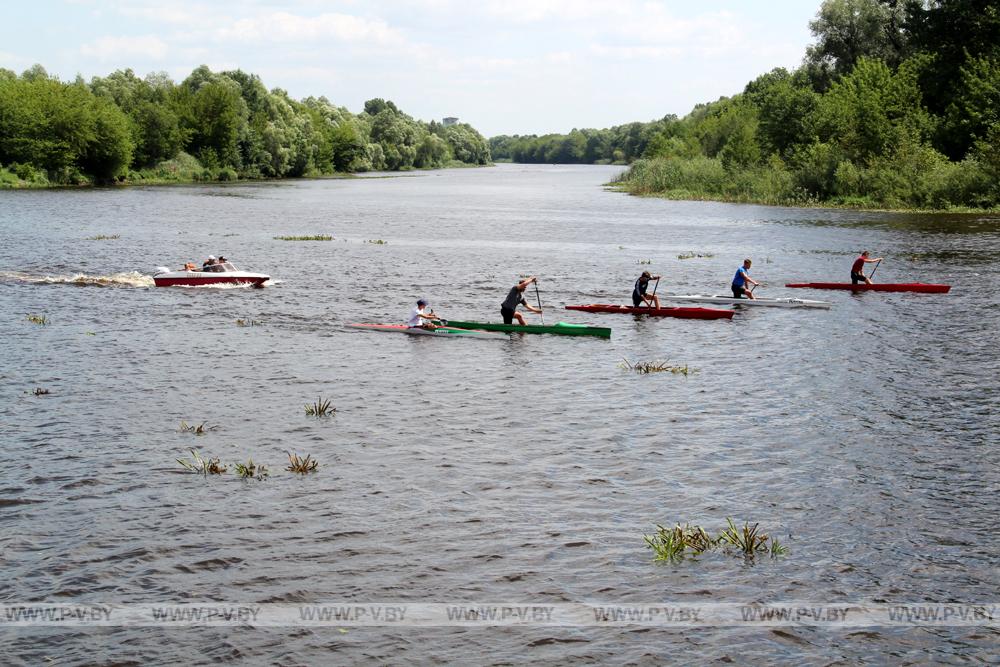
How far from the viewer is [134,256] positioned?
55.8 m

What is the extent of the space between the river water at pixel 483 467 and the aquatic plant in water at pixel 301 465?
0.28 m

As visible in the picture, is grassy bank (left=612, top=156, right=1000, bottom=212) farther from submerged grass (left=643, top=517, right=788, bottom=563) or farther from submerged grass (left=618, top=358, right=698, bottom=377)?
submerged grass (left=643, top=517, right=788, bottom=563)

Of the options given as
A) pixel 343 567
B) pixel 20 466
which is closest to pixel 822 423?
pixel 343 567

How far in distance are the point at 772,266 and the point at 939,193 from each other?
43268 mm

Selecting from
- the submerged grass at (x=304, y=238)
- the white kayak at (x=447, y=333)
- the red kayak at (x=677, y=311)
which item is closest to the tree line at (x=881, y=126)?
the submerged grass at (x=304, y=238)

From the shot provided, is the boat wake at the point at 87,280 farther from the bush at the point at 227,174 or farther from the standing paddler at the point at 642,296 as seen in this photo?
the bush at the point at 227,174

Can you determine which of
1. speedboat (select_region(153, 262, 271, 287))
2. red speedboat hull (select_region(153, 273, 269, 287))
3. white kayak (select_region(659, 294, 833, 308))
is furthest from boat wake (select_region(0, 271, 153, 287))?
white kayak (select_region(659, 294, 833, 308))

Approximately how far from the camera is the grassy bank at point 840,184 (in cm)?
8662

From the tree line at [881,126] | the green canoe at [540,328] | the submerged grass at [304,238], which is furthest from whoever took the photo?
the tree line at [881,126]

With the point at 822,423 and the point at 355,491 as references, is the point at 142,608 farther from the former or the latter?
the point at 822,423

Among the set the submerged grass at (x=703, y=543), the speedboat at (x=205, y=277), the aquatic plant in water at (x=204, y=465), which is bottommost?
the submerged grass at (x=703, y=543)

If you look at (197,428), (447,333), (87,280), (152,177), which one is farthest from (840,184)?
(152,177)

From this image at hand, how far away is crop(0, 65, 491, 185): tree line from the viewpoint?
412 ft

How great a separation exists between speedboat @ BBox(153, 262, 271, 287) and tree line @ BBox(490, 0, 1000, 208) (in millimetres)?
70237
